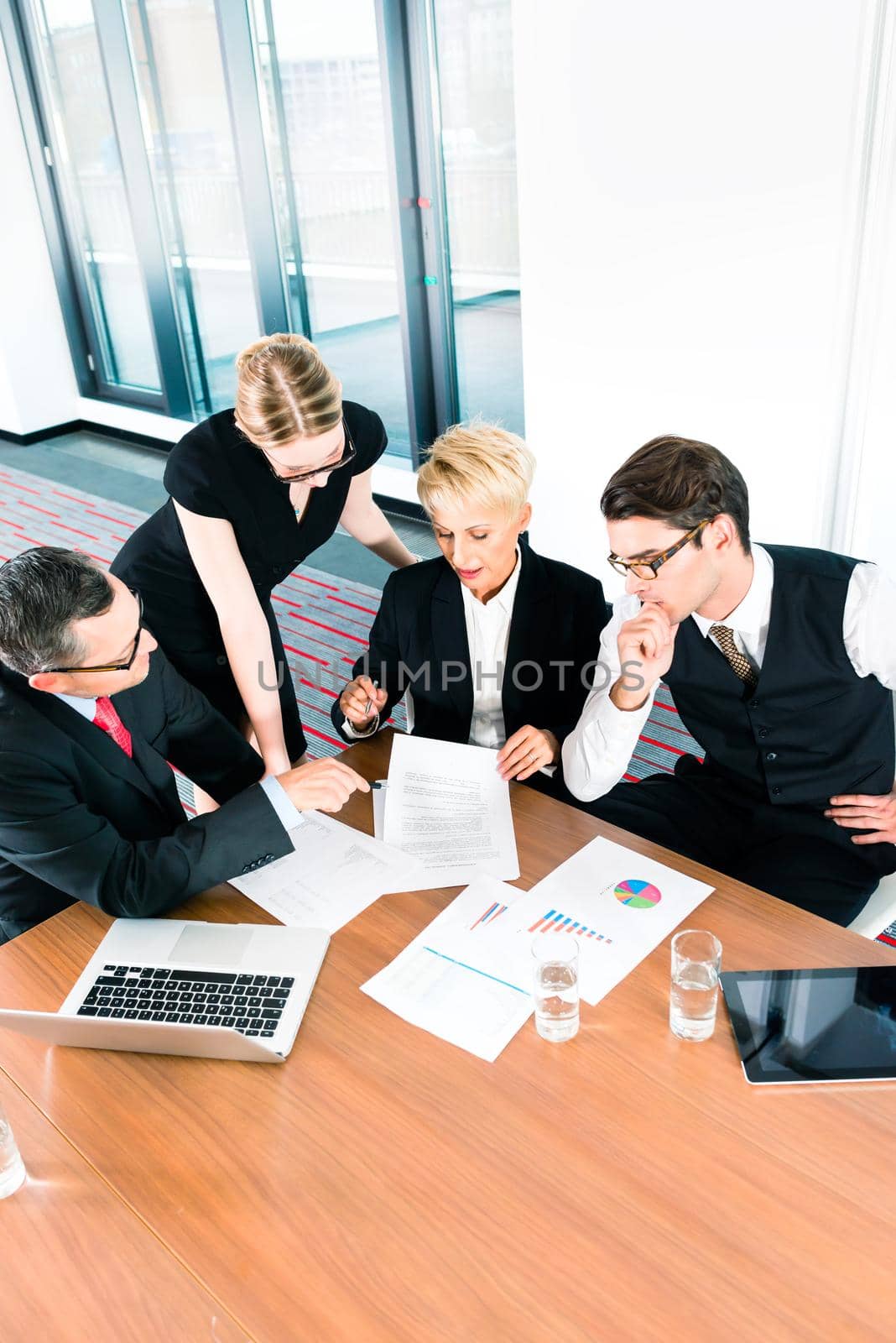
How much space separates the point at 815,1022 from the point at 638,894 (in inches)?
13.3

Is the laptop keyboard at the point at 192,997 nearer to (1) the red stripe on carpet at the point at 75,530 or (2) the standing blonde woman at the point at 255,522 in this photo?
(2) the standing blonde woman at the point at 255,522

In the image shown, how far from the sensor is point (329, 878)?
1.71 meters

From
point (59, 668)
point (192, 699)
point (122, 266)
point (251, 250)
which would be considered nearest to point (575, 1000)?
point (59, 668)

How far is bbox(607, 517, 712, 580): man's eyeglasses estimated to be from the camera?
5.93ft

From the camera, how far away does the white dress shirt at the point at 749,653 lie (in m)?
1.83

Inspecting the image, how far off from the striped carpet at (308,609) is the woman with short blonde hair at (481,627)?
116 cm

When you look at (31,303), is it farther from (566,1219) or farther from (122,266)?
(566,1219)

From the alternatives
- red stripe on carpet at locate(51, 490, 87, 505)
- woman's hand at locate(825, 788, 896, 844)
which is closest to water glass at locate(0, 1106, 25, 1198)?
woman's hand at locate(825, 788, 896, 844)

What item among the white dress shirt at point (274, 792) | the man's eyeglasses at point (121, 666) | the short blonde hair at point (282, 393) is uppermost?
the short blonde hair at point (282, 393)

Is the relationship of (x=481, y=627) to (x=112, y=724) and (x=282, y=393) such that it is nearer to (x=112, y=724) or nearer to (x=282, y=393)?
(x=282, y=393)

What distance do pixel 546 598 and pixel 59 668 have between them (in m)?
1.01

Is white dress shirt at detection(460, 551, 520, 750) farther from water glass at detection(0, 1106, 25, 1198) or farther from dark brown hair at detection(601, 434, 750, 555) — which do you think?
water glass at detection(0, 1106, 25, 1198)

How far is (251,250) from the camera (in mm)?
5691

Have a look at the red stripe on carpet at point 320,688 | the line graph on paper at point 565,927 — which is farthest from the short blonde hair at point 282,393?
the red stripe on carpet at point 320,688
